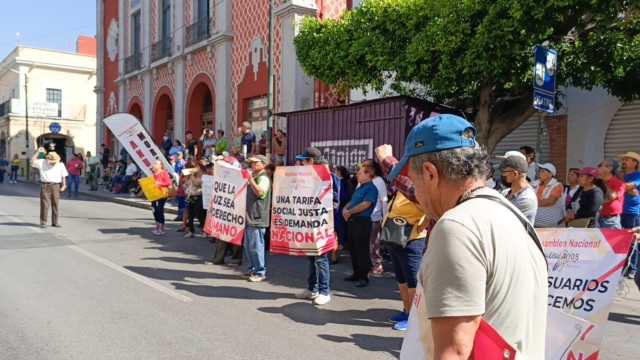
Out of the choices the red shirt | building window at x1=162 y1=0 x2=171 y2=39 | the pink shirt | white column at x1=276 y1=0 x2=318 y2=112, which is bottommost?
the red shirt

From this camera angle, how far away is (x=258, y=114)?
1827 cm

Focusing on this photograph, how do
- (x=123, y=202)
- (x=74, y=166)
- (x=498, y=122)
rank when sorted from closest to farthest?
(x=498, y=122), (x=123, y=202), (x=74, y=166)

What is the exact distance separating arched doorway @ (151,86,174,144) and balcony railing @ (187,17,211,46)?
13.5 feet

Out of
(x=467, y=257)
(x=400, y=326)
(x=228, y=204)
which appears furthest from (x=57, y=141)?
(x=467, y=257)

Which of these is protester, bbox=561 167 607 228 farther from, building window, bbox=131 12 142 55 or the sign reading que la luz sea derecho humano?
building window, bbox=131 12 142 55

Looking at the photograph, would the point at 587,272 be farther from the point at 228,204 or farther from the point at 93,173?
the point at 93,173

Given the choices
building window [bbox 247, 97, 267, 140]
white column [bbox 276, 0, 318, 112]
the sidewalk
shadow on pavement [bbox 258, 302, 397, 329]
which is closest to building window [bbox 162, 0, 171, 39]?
the sidewalk

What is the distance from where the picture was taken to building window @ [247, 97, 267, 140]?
1788cm

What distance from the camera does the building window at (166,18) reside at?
958 inches

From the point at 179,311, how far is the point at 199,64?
676 inches

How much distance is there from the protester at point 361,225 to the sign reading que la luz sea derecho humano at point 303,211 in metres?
0.64

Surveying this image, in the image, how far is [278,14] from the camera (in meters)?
16.4

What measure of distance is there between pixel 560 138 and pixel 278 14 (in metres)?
9.34

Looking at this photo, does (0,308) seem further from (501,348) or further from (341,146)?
(341,146)
